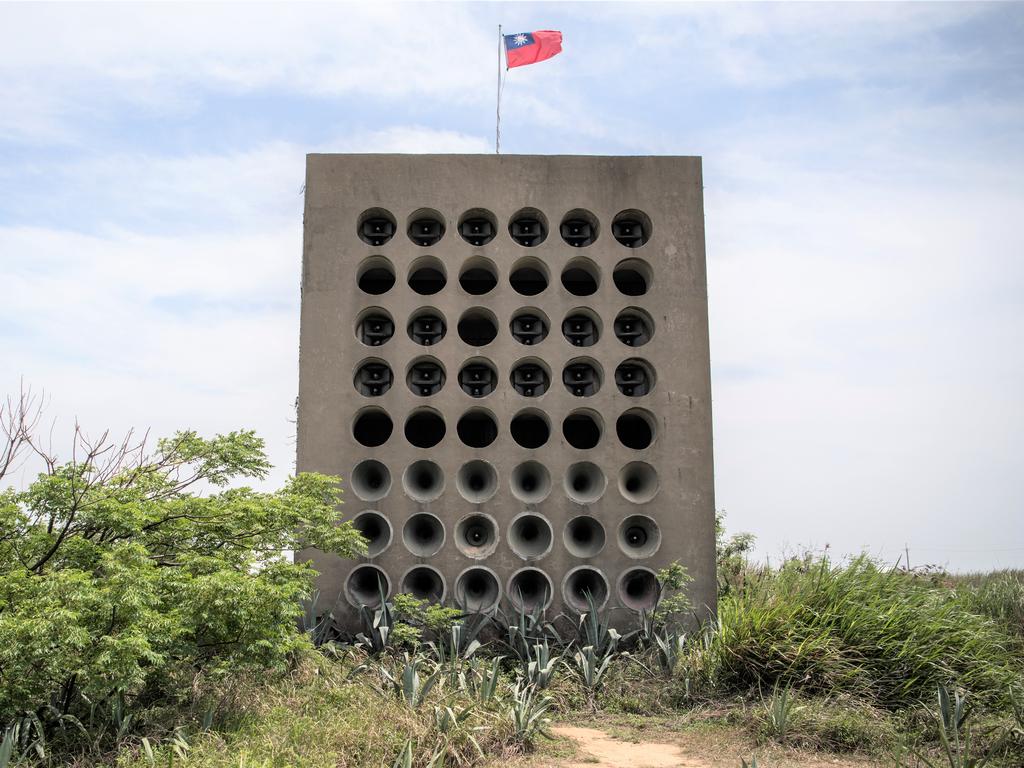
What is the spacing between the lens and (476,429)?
20.0 metres

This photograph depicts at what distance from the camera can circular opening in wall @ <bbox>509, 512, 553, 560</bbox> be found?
17594mm

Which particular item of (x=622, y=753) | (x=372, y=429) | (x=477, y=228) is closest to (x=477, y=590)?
(x=372, y=429)

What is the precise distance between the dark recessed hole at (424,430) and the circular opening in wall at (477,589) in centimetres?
333

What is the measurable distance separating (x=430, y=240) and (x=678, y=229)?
4985 millimetres

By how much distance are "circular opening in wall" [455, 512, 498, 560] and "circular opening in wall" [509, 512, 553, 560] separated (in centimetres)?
35

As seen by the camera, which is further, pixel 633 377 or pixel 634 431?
pixel 634 431

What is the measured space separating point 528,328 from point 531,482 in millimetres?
3117

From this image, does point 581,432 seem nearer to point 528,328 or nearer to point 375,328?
point 528,328

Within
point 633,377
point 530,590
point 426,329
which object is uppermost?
point 426,329

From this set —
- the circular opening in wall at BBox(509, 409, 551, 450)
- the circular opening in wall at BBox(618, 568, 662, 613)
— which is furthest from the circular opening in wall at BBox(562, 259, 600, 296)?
the circular opening in wall at BBox(618, 568, 662, 613)

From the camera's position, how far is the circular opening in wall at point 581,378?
18781mm

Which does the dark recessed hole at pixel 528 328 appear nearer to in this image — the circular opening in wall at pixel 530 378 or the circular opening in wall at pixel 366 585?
the circular opening in wall at pixel 530 378

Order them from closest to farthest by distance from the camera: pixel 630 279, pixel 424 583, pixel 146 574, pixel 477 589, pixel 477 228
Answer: pixel 146 574
pixel 477 589
pixel 424 583
pixel 477 228
pixel 630 279

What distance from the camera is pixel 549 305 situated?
18703 mm
